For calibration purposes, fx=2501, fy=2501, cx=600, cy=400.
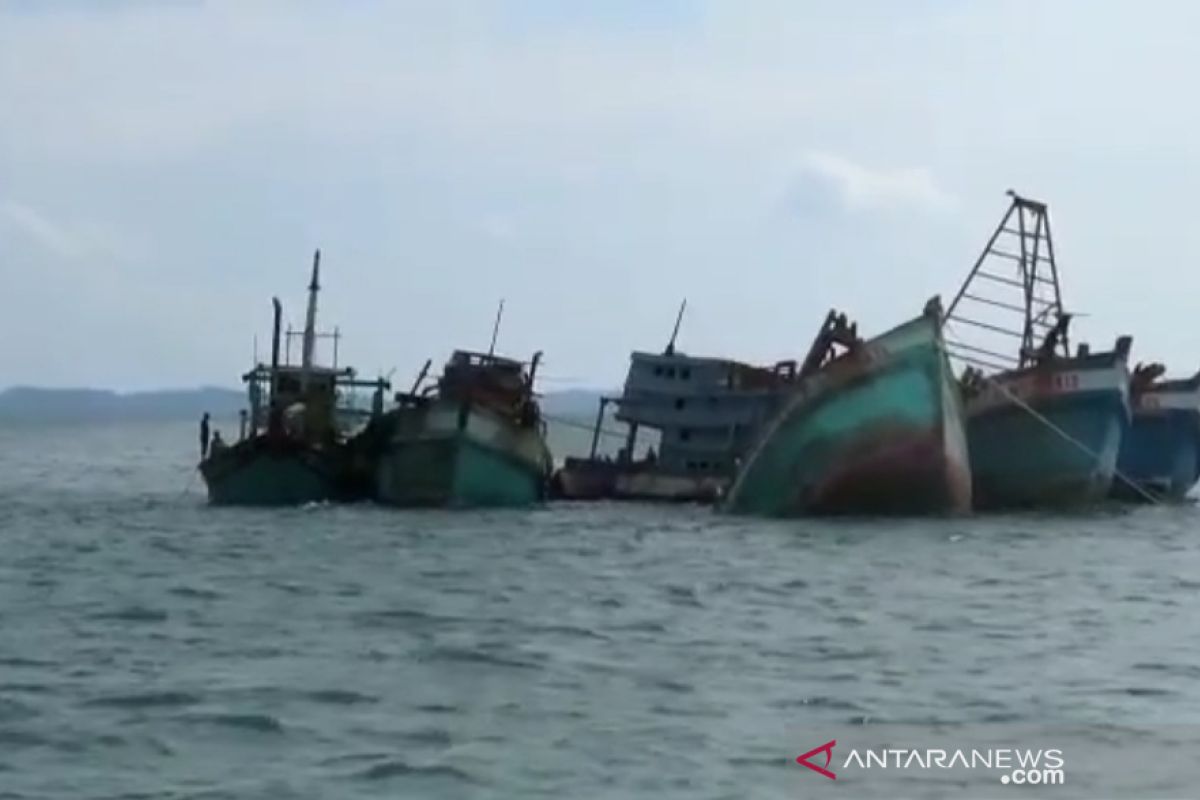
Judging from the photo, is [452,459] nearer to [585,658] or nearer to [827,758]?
[585,658]

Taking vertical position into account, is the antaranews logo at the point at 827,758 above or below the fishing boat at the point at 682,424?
below

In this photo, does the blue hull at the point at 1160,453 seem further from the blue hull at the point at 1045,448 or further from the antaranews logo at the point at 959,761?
the antaranews logo at the point at 959,761

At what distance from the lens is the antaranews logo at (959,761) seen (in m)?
21.3

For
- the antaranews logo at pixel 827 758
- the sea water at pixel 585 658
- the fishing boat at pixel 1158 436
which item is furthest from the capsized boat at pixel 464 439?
the antaranews logo at pixel 827 758

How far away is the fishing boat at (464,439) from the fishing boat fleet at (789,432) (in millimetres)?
48

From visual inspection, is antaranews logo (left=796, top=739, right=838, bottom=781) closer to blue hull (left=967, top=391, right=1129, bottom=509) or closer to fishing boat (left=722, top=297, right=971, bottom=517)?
fishing boat (left=722, top=297, right=971, bottom=517)

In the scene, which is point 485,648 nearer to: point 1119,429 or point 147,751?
point 147,751

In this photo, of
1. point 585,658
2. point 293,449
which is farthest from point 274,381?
point 585,658

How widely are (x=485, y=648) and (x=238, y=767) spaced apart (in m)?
9.03

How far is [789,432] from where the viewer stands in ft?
171

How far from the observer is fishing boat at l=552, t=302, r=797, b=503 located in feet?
207

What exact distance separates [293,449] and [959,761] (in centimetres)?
4133

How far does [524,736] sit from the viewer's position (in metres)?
23.9

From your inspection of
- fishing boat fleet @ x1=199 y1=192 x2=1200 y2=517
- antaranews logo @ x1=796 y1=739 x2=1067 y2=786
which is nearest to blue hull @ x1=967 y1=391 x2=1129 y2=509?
fishing boat fleet @ x1=199 y1=192 x2=1200 y2=517
